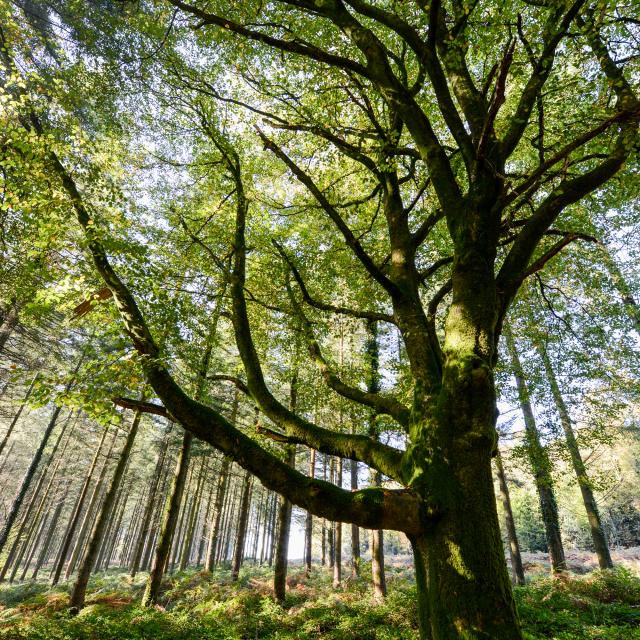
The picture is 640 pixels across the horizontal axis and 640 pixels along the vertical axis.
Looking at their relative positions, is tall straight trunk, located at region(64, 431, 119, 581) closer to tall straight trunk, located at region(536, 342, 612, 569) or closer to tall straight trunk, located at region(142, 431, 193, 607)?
tall straight trunk, located at region(142, 431, 193, 607)

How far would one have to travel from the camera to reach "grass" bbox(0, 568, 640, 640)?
28.2 feet

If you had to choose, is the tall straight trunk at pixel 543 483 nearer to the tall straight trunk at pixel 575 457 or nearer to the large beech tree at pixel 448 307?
the tall straight trunk at pixel 575 457

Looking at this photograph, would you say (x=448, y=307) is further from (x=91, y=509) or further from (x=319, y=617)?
(x=91, y=509)

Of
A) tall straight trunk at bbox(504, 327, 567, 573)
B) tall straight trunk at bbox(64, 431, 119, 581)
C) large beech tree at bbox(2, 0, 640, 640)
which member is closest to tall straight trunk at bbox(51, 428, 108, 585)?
tall straight trunk at bbox(64, 431, 119, 581)

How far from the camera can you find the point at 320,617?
10328mm

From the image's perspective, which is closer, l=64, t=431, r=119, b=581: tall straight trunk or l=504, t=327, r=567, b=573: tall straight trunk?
l=504, t=327, r=567, b=573: tall straight trunk

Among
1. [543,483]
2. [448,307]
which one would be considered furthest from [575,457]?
[448,307]

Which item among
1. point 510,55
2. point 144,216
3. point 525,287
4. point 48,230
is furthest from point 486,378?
point 144,216

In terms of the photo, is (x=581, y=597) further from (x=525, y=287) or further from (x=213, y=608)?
(x=213, y=608)

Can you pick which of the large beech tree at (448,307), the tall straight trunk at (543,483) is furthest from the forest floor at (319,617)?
the large beech tree at (448,307)

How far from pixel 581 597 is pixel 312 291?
11.7m

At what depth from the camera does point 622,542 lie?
124 ft

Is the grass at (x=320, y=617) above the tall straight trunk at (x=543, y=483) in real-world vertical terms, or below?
below

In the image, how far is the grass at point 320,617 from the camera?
28.2ft
